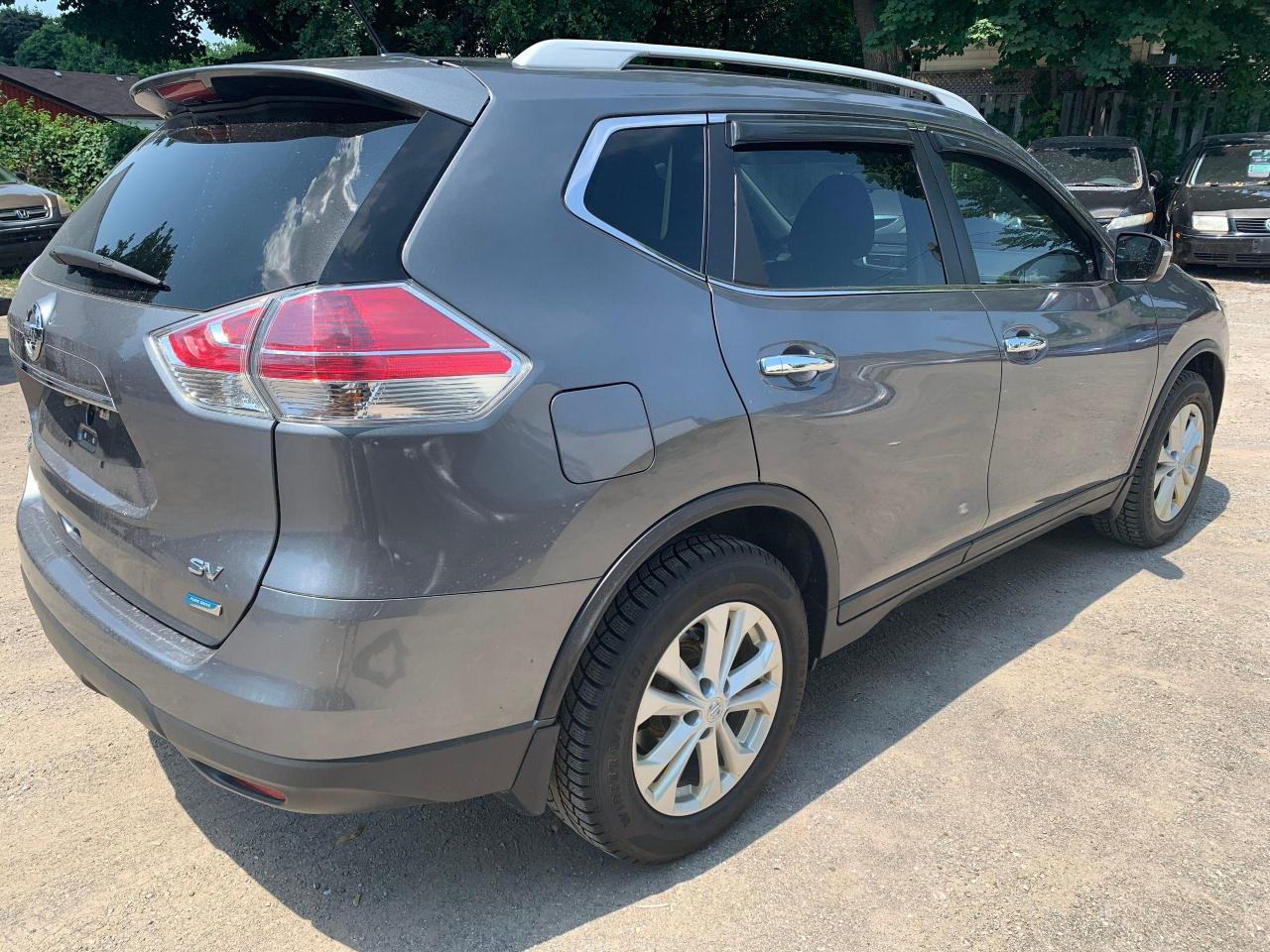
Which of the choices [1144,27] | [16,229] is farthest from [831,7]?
[16,229]

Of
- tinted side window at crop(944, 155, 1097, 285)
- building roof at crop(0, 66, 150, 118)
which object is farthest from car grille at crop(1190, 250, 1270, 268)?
building roof at crop(0, 66, 150, 118)

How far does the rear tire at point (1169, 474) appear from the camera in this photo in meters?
4.28

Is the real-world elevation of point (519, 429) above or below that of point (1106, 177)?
above

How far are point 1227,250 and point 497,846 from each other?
1310cm

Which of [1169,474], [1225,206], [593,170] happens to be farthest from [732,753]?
[1225,206]

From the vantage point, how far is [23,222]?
41.8 feet

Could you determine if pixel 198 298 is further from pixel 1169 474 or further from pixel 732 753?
pixel 1169 474

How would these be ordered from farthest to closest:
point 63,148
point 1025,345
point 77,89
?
1. point 77,89
2. point 63,148
3. point 1025,345

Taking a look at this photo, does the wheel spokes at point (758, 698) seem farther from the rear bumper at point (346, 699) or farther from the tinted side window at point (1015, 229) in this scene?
the tinted side window at point (1015, 229)

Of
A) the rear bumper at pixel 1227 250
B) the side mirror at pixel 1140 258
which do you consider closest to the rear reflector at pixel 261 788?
the side mirror at pixel 1140 258

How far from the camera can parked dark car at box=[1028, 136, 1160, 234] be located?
12.8 m

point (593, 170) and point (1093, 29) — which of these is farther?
point (1093, 29)

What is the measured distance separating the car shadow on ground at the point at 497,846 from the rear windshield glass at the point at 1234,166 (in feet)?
39.8

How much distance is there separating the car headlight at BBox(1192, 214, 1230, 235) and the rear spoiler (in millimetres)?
13031
